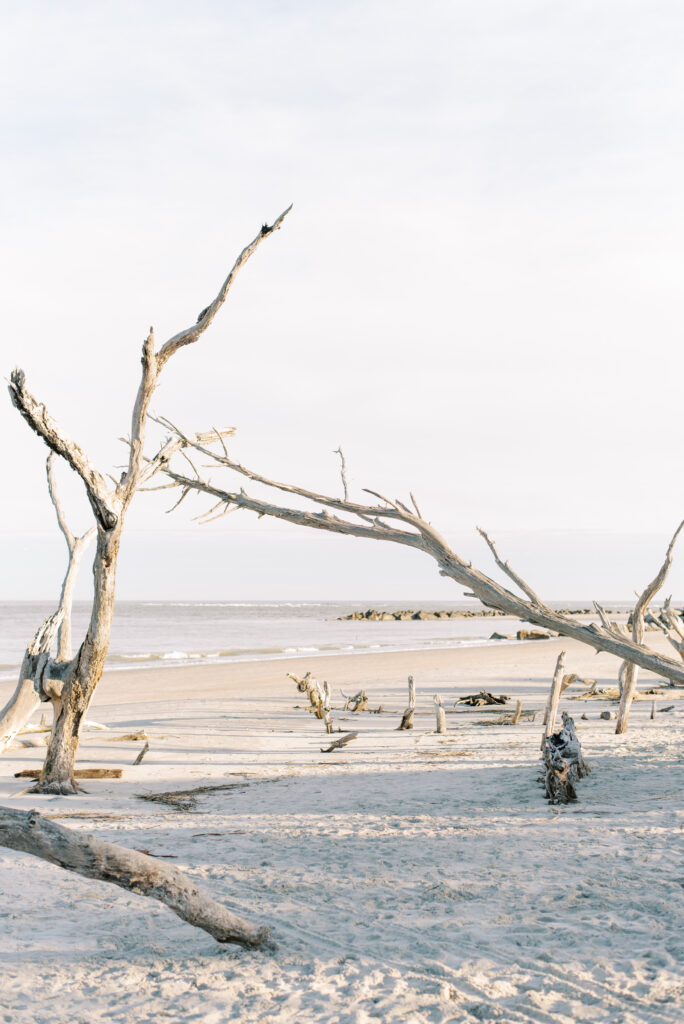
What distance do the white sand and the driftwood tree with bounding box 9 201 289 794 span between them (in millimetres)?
751

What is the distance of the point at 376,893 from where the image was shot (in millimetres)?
5867

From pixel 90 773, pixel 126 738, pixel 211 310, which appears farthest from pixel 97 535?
pixel 126 738

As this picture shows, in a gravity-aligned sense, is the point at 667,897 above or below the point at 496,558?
below

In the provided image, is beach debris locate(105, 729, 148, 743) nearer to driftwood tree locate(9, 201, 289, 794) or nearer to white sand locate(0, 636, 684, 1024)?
white sand locate(0, 636, 684, 1024)

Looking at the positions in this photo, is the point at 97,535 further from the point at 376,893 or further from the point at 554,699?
the point at 554,699

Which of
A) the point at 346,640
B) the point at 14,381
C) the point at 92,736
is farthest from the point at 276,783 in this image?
the point at 346,640

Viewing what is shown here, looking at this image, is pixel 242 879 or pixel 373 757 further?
Answer: pixel 373 757

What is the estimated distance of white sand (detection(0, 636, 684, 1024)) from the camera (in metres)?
4.27

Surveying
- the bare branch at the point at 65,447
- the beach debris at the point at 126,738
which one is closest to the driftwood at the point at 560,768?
the bare branch at the point at 65,447

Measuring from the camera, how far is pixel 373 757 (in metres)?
11.5

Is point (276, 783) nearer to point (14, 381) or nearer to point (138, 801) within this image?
point (138, 801)

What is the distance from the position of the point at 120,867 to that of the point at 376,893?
2.40 m

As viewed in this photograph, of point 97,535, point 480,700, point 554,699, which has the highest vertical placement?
point 97,535

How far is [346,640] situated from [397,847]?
3897 centimetres
